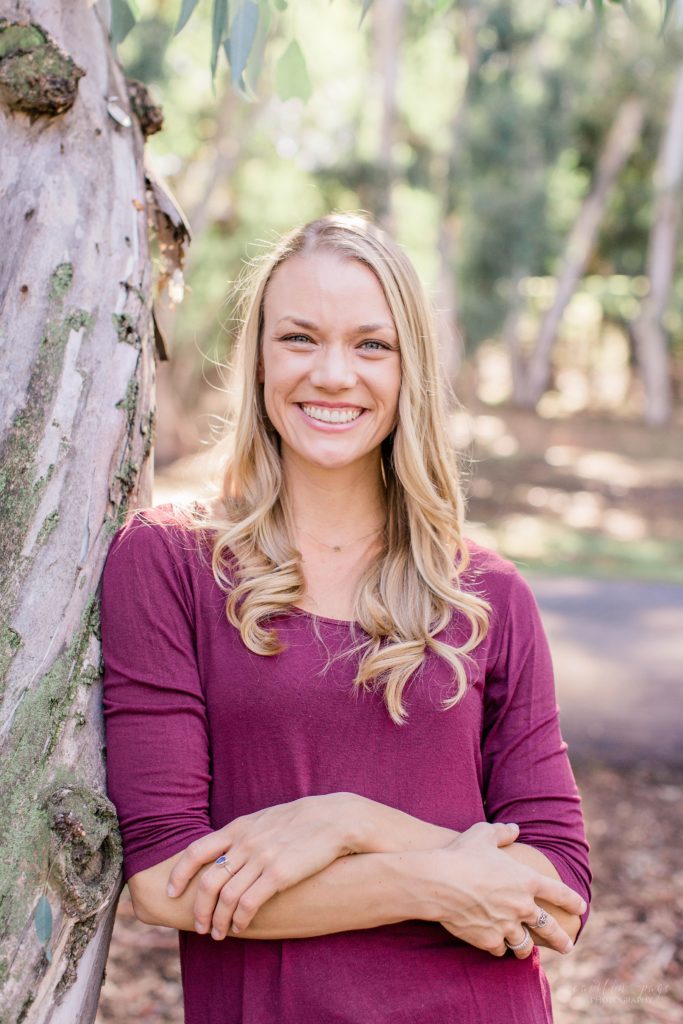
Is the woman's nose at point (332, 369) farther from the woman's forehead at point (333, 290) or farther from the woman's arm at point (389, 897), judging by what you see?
the woman's arm at point (389, 897)

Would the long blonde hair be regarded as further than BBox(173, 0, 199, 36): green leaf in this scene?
No

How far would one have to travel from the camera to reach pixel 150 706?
6.15 ft

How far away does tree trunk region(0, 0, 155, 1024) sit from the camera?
1.73m

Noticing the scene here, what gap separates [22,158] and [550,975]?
3295 mm

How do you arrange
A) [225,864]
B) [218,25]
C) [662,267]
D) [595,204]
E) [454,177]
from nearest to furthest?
[225,864] → [218,25] → [454,177] → [662,267] → [595,204]

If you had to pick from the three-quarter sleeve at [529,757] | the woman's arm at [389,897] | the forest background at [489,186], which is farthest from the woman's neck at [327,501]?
the forest background at [489,186]

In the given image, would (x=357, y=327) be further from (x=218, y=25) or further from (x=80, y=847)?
(x=80, y=847)

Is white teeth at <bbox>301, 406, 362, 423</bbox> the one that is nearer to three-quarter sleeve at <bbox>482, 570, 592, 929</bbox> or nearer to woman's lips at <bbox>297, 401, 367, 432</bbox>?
woman's lips at <bbox>297, 401, 367, 432</bbox>

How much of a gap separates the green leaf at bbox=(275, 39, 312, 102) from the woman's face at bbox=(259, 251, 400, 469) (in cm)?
44

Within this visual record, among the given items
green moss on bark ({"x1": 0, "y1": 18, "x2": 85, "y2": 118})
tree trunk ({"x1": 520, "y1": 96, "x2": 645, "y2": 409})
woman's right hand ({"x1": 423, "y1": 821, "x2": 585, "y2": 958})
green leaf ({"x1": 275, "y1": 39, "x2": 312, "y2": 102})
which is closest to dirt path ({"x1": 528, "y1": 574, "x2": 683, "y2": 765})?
woman's right hand ({"x1": 423, "y1": 821, "x2": 585, "y2": 958})

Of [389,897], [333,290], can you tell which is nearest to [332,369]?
[333,290]

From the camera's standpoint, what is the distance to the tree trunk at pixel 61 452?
173 cm

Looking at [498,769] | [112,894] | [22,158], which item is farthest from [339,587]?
[22,158]

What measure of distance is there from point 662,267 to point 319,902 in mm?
20840
